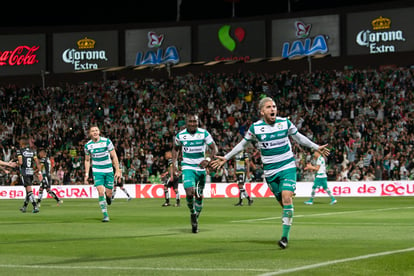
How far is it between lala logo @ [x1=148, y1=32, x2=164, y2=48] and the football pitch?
37248 mm

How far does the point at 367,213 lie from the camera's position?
25000 mm

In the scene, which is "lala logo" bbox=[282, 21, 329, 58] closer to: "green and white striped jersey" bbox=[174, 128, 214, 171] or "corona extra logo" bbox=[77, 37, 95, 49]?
"corona extra logo" bbox=[77, 37, 95, 49]

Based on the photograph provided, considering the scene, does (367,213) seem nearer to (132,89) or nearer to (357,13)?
(357,13)

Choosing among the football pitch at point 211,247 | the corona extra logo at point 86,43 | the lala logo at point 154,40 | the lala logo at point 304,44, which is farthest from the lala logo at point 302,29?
the football pitch at point 211,247

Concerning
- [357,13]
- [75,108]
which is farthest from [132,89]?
[357,13]

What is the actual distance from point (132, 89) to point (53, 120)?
6.25 metres

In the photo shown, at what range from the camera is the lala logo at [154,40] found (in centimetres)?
5891

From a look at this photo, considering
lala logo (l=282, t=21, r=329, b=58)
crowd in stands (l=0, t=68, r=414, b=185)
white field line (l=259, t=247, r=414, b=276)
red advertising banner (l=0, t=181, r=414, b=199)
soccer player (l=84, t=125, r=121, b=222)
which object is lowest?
red advertising banner (l=0, t=181, r=414, b=199)

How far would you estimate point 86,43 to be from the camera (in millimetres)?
60344

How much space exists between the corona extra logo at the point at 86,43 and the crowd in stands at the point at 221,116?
321 centimetres

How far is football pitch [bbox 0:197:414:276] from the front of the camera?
11.0m

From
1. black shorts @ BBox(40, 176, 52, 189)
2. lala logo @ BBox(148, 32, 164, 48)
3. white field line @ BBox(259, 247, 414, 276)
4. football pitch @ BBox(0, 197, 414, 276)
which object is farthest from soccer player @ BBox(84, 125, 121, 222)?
lala logo @ BBox(148, 32, 164, 48)

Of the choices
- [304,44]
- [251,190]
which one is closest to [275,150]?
[251,190]

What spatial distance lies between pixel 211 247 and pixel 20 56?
49350 millimetres
